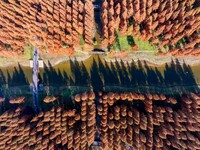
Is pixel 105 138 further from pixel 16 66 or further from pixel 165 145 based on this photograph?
pixel 16 66

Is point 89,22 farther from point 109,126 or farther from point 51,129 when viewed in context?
point 51,129

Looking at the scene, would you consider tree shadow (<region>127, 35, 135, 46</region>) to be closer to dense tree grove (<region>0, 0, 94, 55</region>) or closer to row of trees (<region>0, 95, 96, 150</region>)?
dense tree grove (<region>0, 0, 94, 55</region>)

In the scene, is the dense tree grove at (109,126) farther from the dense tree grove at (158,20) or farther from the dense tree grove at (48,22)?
the dense tree grove at (48,22)

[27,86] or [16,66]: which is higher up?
[16,66]

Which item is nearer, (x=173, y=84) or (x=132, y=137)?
(x=132, y=137)

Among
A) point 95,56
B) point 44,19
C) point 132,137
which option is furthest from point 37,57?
point 132,137
